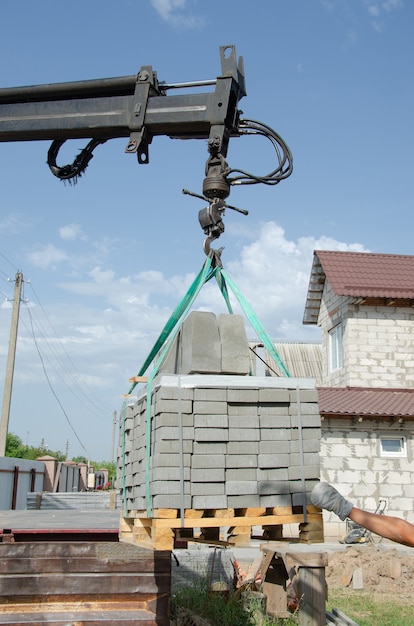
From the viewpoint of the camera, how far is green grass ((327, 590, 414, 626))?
30.1ft

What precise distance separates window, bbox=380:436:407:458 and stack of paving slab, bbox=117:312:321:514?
14.2 m

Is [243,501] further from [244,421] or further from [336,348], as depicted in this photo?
[336,348]

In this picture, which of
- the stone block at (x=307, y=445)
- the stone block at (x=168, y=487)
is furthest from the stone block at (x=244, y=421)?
the stone block at (x=168, y=487)

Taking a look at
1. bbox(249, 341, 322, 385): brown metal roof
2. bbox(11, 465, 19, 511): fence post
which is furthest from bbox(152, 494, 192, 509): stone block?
bbox(249, 341, 322, 385): brown metal roof

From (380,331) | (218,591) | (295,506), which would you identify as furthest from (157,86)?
(380,331)

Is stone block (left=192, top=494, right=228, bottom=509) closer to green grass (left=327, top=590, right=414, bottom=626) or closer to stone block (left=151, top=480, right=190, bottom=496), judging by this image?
stone block (left=151, top=480, right=190, bottom=496)

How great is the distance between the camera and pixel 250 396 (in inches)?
176

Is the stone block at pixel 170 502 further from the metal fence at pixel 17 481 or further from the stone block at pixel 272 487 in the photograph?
the metal fence at pixel 17 481

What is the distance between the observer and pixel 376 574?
11.8 meters

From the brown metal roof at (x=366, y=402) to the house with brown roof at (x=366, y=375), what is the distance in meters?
0.03

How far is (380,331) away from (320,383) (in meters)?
5.56

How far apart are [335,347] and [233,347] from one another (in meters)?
17.3

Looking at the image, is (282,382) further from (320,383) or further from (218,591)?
(320,383)

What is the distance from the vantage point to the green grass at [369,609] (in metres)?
9.18
